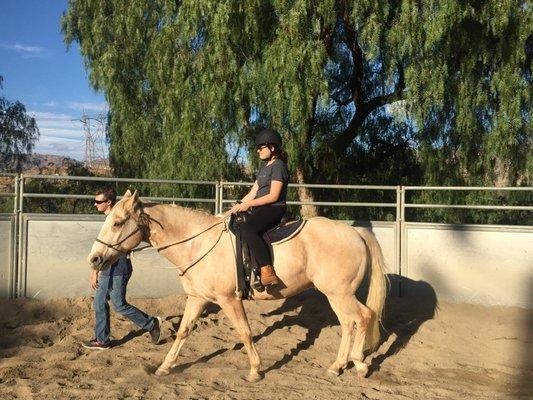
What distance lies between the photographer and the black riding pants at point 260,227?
→ 15.7 feet

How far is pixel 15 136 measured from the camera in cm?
1872

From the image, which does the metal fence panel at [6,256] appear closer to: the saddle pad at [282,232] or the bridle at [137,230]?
the bridle at [137,230]

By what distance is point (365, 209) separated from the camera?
12469 millimetres

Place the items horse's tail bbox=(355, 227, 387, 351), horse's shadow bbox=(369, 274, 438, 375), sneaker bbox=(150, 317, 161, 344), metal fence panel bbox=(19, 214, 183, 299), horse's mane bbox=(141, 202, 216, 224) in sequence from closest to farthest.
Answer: horse's mane bbox=(141, 202, 216, 224), horse's tail bbox=(355, 227, 387, 351), sneaker bbox=(150, 317, 161, 344), horse's shadow bbox=(369, 274, 438, 375), metal fence panel bbox=(19, 214, 183, 299)

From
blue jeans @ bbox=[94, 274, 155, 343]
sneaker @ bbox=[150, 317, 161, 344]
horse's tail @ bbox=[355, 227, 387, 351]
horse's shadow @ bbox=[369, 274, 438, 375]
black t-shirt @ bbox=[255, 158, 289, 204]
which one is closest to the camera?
black t-shirt @ bbox=[255, 158, 289, 204]

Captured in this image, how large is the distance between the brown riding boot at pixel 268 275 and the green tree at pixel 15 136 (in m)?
16.5

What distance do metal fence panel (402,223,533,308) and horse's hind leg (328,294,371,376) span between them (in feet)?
9.59

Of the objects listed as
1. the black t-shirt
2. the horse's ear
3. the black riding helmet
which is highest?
the black riding helmet

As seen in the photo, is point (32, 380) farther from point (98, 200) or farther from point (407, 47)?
point (407, 47)

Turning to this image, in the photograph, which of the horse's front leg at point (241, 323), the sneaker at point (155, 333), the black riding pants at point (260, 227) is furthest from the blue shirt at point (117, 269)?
the black riding pants at point (260, 227)

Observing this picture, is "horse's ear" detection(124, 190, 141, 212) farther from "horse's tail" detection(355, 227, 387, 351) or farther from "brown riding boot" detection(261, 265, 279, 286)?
"horse's tail" detection(355, 227, 387, 351)

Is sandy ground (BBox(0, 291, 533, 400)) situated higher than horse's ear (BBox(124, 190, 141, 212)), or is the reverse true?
horse's ear (BBox(124, 190, 141, 212))

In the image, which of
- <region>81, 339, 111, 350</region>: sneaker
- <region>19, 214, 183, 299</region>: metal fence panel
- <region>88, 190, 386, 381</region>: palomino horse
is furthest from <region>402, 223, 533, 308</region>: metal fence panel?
<region>81, 339, 111, 350</region>: sneaker

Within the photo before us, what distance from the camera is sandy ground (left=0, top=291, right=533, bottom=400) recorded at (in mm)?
4531
